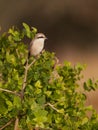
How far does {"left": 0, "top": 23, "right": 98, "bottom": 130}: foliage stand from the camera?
2.54 metres

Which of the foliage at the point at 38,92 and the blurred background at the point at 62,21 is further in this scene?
the blurred background at the point at 62,21

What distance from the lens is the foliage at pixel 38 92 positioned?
2545 millimetres

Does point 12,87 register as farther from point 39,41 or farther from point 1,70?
point 39,41

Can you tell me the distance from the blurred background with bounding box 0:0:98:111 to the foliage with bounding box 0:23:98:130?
277 inches

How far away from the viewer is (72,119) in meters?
3.04

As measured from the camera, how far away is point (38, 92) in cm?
256

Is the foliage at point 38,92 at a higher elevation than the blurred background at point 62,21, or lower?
lower

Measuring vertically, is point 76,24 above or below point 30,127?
above

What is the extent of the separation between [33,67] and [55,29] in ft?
25.3

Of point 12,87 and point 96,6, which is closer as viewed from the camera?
point 12,87

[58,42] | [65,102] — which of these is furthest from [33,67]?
[58,42]

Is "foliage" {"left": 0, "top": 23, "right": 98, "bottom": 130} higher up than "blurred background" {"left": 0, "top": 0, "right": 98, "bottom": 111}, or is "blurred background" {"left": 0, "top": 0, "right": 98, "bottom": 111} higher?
"blurred background" {"left": 0, "top": 0, "right": 98, "bottom": 111}

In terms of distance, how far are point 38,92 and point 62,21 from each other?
8282 mm

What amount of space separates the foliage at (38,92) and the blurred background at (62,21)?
7.04m
